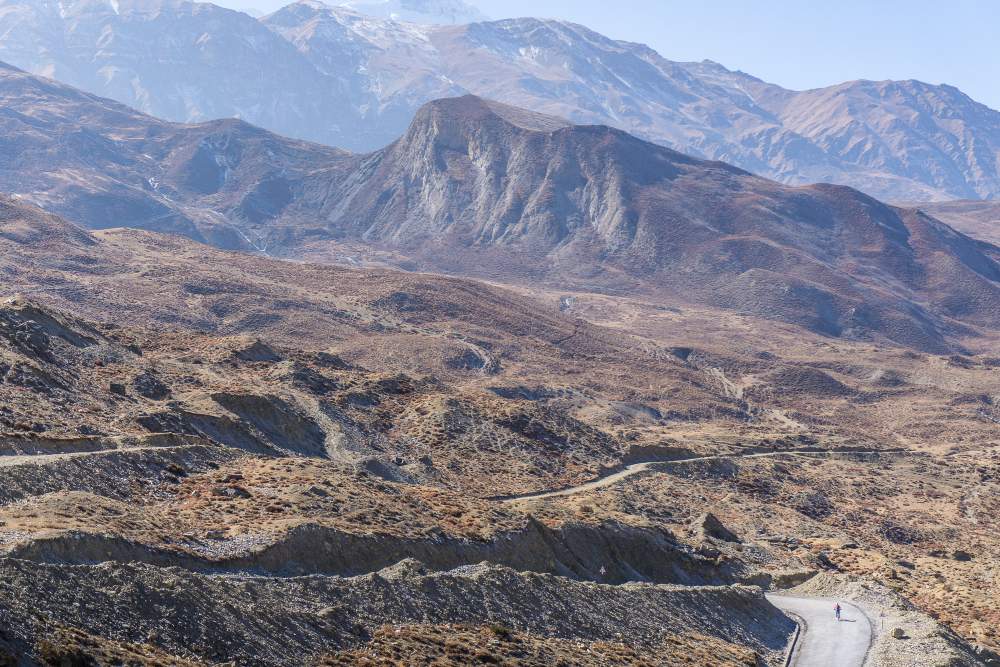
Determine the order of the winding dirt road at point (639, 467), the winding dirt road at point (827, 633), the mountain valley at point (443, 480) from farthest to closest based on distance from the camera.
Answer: the winding dirt road at point (639, 467) < the winding dirt road at point (827, 633) < the mountain valley at point (443, 480)

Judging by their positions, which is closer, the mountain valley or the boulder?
the mountain valley

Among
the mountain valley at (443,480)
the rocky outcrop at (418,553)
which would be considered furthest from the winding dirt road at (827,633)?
the rocky outcrop at (418,553)

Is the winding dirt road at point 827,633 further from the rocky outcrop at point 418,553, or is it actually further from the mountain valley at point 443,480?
the rocky outcrop at point 418,553

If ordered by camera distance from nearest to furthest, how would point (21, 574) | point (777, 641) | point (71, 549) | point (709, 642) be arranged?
point (21, 574)
point (71, 549)
point (709, 642)
point (777, 641)

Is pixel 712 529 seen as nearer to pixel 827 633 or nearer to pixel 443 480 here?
pixel 443 480

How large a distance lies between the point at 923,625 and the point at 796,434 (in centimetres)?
5397

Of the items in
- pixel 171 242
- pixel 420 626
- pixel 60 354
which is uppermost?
pixel 420 626

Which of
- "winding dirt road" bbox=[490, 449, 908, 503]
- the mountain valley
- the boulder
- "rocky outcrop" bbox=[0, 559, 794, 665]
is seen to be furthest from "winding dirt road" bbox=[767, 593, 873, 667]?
"winding dirt road" bbox=[490, 449, 908, 503]

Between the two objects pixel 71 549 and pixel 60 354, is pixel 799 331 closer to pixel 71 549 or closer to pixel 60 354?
pixel 60 354

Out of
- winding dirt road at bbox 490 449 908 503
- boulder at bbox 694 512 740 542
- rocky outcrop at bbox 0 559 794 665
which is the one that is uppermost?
rocky outcrop at bbox 0 559 794 665

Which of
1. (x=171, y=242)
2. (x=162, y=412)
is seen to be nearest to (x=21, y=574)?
(x=162, y=412)

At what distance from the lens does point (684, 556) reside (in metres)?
43.0

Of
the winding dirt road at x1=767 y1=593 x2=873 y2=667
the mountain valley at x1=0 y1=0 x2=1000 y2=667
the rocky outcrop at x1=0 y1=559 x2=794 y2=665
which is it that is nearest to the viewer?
the rocky outcrop at x1=0 y1=559 x2=794 y2=665

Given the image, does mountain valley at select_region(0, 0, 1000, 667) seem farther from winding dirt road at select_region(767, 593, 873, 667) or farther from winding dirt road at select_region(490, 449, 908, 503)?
winding dirt road at select_region(490, 449, 908, 503)
